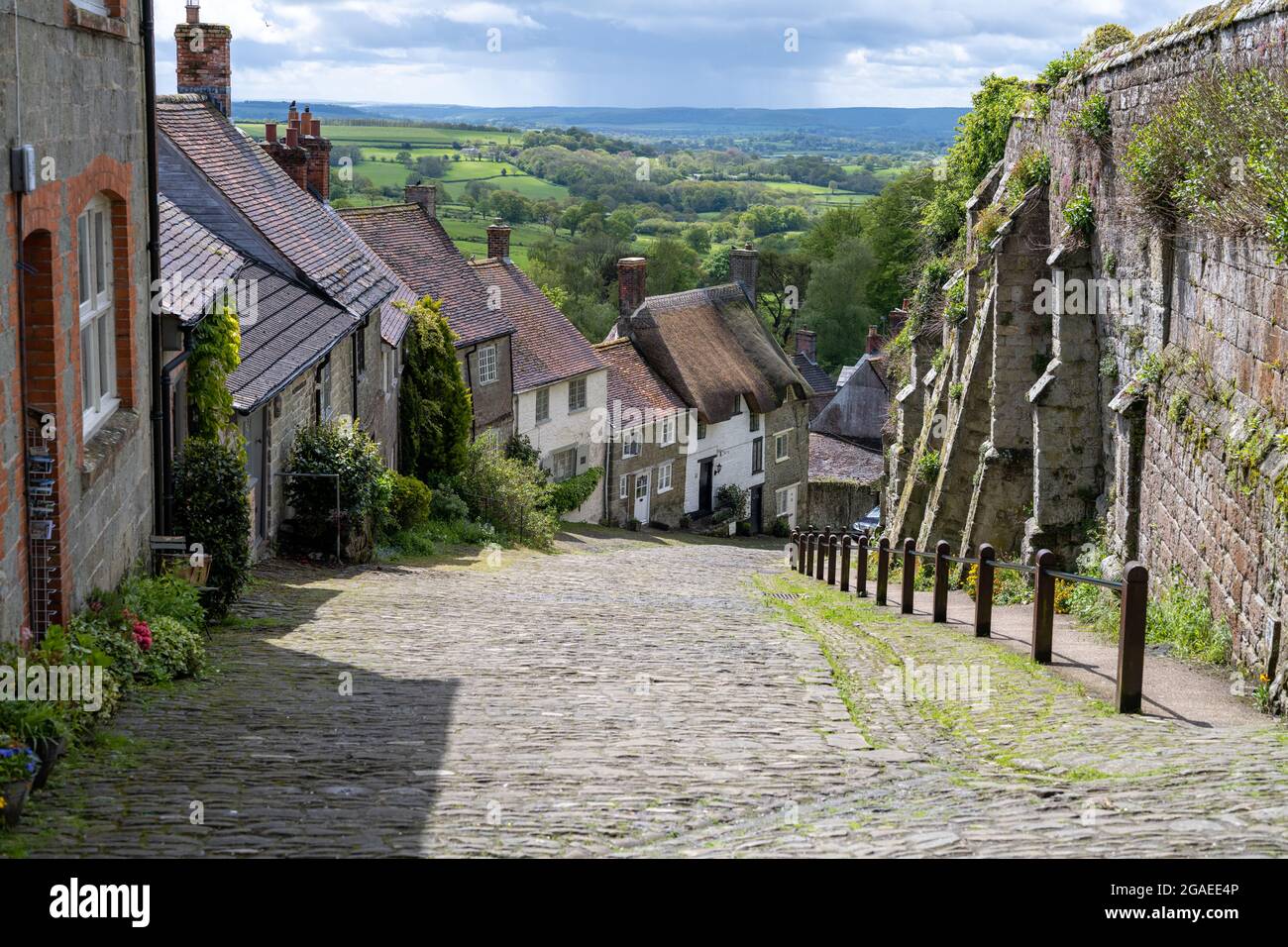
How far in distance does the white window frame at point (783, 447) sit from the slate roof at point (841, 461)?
2.89m

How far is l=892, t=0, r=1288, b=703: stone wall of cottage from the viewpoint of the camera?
9453 mm

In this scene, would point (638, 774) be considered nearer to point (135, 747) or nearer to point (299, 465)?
point (135, 747)

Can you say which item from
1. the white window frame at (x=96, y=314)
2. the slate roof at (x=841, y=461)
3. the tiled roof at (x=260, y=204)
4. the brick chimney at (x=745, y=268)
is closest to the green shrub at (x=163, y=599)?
the white window frame at (x=96, y=314)

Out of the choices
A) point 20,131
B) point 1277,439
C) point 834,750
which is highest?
point 20,131

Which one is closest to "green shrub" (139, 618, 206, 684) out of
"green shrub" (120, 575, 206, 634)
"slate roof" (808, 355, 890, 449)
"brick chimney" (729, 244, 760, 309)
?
"green shrub" (120, 575, 206, 634)

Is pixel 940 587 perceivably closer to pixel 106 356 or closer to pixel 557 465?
pixel 106 356

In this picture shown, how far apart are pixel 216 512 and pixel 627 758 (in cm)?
622

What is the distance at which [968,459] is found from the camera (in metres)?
20.3

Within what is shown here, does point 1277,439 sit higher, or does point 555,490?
point 1277,439

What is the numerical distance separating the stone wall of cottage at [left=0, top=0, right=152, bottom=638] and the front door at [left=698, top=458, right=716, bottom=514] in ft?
109

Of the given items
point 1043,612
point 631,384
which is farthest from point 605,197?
point 1043,612

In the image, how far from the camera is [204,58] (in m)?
23.7

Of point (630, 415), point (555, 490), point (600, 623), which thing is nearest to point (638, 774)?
point (600, 623)
